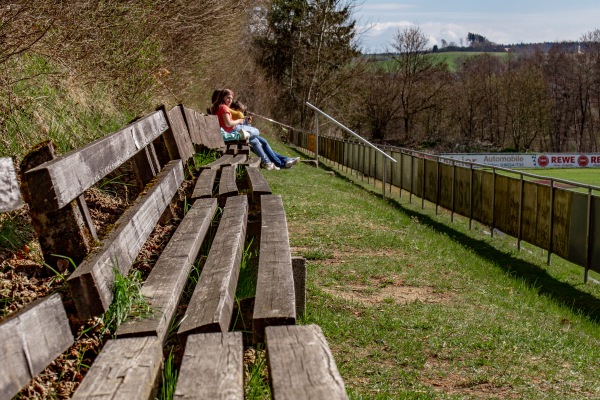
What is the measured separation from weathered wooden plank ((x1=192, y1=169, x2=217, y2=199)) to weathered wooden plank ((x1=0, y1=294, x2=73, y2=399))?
342cm

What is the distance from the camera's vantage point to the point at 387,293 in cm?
684

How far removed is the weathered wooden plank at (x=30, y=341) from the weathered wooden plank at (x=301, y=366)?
2.25ft

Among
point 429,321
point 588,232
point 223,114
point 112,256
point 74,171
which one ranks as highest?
point 74,171

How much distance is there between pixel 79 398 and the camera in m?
2.45

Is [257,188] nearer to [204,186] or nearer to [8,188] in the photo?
[204,186]

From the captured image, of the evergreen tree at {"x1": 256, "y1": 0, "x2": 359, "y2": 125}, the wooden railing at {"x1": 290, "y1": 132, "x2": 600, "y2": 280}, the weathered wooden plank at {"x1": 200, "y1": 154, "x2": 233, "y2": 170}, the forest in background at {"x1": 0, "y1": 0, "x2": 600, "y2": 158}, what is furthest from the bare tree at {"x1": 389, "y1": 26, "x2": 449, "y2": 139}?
the weathered wooden plank at {"x1": 200, "y1": 154, "x2": 233, "y2": 170}

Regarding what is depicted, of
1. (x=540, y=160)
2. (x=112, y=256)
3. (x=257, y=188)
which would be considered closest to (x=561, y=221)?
(x=257, y=188)

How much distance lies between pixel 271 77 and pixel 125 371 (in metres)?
64.1

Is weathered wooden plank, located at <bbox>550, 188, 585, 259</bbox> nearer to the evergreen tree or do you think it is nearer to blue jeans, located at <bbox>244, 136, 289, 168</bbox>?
blue jeans, located at <bbox>244, 136, 289, 168</bbox>

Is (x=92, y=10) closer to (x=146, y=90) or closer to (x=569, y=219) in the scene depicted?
(x=146, y=90)

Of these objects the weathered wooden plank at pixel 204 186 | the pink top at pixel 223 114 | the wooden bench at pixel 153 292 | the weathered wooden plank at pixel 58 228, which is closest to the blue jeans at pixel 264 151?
the pink top at pixel 223 114

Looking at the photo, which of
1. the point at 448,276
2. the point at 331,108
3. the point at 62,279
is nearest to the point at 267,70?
the point at 331,108

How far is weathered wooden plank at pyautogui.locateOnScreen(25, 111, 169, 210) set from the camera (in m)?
3.10

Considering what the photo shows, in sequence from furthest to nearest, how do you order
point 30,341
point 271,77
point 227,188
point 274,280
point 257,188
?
point 271,77
point 257,188
point 227,188
point 274,280
point 30,341
